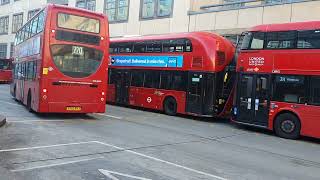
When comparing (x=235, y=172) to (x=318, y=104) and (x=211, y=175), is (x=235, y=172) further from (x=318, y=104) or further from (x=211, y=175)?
(x=318, y=104)

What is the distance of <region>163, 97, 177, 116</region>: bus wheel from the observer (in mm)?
21359

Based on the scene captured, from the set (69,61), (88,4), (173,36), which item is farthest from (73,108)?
(88,4)

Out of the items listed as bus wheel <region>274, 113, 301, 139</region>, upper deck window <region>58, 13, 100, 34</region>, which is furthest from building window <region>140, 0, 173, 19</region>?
bus wheel <region>274, 113, 301, 139</region>

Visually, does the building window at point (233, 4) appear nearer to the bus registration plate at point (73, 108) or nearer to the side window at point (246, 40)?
the side window at point (246, 40)

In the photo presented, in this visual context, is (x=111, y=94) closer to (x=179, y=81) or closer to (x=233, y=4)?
(x=179, y=81)

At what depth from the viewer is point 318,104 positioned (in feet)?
49.5

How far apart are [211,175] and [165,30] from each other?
25509mm

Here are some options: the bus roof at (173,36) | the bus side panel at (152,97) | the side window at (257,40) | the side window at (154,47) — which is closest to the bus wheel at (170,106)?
the bus side panel at (152,97)

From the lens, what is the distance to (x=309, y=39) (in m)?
15.6

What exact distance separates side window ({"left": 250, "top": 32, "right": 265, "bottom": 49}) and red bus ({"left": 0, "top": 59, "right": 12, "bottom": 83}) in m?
33.5

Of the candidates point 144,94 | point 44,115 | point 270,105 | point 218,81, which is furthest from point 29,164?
point 144,94

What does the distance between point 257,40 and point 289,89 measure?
2302 mm

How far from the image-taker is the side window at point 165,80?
2164 cm

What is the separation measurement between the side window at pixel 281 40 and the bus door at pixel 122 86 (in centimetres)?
922
